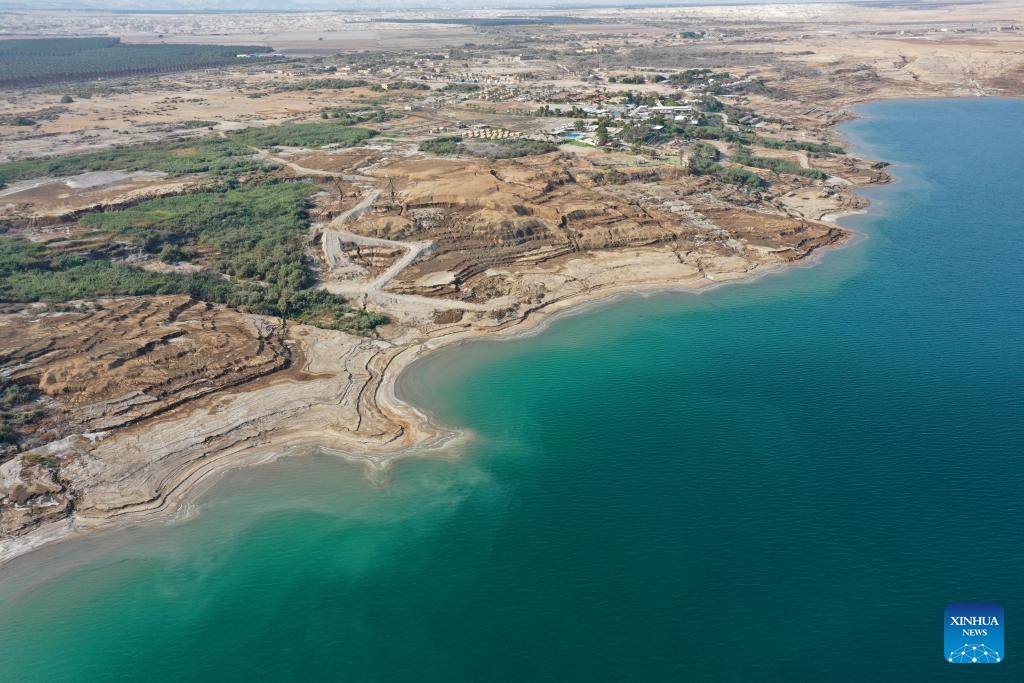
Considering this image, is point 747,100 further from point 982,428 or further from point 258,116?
point 982,428

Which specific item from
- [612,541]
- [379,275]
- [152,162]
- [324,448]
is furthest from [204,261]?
[612,541]

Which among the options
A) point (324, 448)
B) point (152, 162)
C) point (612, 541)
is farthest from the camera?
point (152, 162)

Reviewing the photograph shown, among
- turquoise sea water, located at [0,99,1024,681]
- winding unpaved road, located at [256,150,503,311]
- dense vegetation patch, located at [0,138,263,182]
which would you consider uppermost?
dense vegetation patch, located at [0,138,263,182]

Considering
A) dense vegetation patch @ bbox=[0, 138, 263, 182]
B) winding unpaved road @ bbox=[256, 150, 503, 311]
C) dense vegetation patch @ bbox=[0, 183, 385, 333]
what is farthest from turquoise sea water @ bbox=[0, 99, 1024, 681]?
dense vegetation patch @ bbox=[0, 138, 263, 182]

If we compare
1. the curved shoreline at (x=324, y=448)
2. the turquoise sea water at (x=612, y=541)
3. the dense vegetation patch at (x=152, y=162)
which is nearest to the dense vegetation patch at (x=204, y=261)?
the curved shoreline at (x=324, y=448)

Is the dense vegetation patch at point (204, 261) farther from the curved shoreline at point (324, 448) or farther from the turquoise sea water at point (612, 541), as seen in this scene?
the turquoise sea water at point (612, 541)

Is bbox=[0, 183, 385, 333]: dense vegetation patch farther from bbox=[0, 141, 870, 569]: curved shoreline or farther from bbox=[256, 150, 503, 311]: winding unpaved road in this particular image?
bbox=[0, 141, 870, 569]: curved shoreline

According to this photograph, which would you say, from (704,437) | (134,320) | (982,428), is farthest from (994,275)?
(134,320)

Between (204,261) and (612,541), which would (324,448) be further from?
(204,261)
